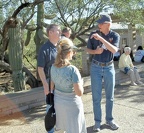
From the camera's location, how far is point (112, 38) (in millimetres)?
3791

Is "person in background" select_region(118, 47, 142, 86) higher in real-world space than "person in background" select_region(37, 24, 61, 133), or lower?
lower

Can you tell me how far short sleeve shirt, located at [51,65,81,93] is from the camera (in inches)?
107

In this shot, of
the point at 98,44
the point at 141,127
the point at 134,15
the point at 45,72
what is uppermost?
the point at 134,15

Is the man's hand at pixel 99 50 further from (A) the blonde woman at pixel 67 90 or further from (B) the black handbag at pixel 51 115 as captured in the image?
(B) the black handbag at pixel 51 115

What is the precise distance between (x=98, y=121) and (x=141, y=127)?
703mm

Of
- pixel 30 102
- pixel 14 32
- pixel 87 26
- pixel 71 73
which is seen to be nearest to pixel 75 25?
pixel 87 26

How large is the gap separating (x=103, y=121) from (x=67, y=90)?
1.75 m

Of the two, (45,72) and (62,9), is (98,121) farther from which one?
(62,9)

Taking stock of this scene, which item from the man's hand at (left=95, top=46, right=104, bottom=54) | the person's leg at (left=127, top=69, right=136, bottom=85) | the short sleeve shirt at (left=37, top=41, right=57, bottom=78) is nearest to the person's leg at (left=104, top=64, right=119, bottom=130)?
the man's hand at (left=95, top=46, right=104, bottom=54)

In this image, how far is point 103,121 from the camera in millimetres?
4320

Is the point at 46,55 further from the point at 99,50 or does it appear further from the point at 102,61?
the point at 102,61

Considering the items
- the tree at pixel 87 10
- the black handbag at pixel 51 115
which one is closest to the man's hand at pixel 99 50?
the black handbag at pixel 51 115

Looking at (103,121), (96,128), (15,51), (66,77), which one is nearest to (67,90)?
(66,77)

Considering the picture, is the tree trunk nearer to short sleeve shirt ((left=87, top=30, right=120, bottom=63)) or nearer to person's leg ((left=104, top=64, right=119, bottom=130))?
short sleeve shirt ((left=87, top=30, right=120, bottom=63))
